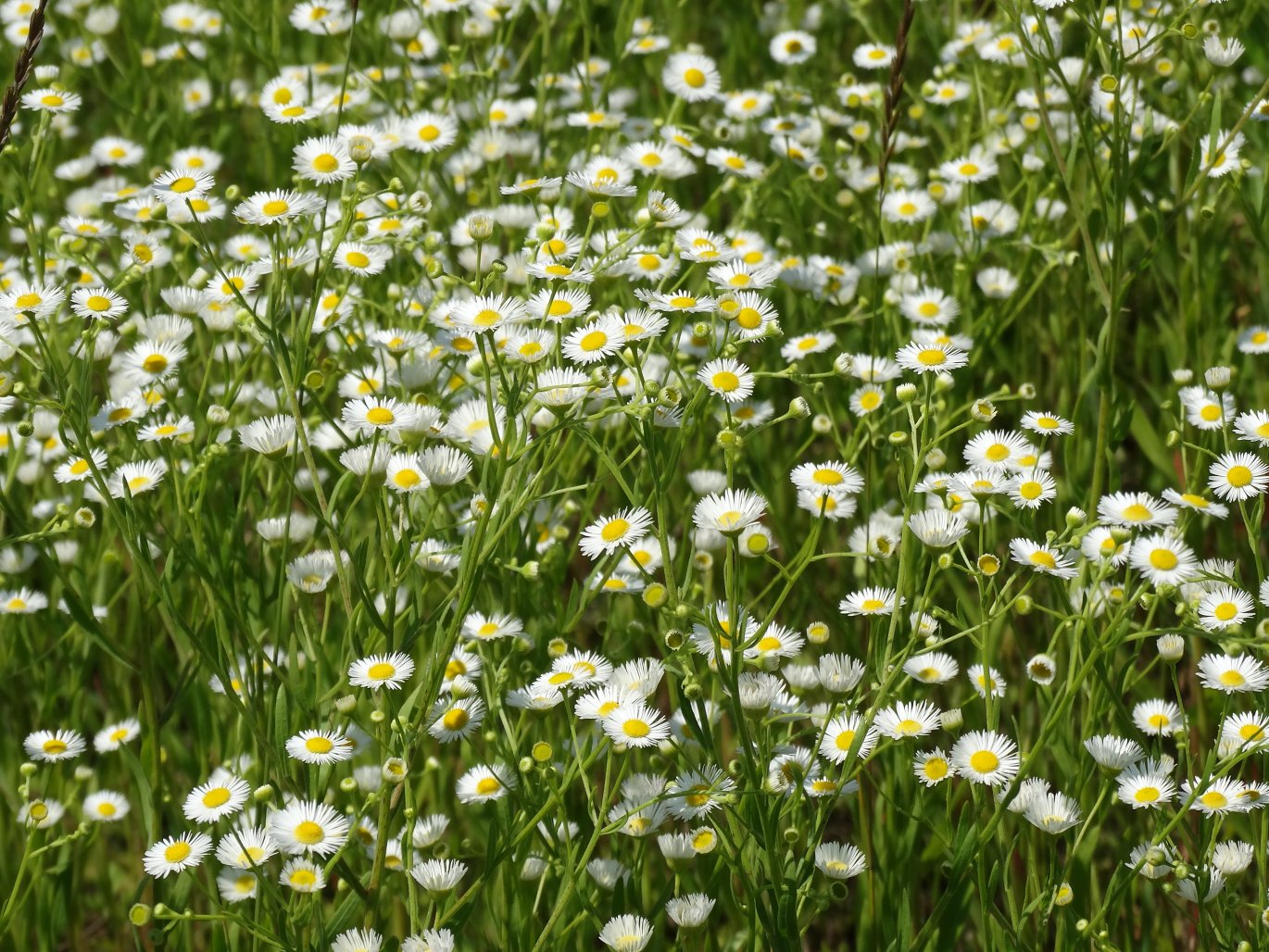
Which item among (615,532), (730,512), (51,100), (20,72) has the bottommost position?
(615,532)

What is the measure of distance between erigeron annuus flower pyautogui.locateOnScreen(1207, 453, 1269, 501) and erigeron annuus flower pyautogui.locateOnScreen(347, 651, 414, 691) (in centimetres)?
99

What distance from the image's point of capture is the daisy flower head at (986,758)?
1.49m

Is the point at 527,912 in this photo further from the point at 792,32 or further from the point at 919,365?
the point at 792,32

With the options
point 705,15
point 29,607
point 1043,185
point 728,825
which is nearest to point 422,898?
point 728,825

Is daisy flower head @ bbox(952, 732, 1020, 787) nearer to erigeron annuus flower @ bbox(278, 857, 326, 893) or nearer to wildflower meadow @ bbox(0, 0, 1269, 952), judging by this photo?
wildflower meadow @ bbox(0, 0, 1269, 952)

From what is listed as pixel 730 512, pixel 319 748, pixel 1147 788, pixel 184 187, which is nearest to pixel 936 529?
pixel 730 512

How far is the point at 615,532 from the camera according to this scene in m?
1.63

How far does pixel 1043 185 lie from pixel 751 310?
126 cm

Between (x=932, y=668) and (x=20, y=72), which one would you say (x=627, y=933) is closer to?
(x=932, y=668)

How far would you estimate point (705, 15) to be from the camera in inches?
157

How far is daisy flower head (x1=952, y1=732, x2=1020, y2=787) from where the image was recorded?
149cm

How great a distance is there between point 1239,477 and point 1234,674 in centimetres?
31

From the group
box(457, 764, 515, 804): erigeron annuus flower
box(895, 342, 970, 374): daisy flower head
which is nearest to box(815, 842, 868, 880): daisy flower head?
box(457, 764, 515, 804): erigeron annuus flower

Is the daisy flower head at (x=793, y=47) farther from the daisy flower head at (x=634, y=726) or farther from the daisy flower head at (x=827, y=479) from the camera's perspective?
the daisy flower head at (x=634, y=726)
